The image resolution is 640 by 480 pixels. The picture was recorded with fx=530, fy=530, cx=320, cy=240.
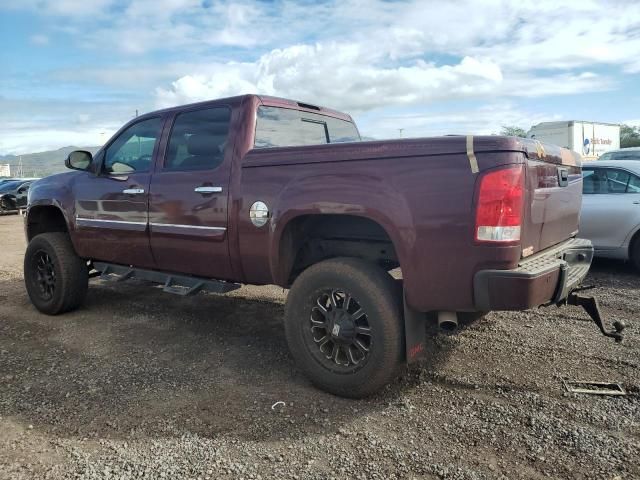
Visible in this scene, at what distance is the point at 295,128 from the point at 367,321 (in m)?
1.96

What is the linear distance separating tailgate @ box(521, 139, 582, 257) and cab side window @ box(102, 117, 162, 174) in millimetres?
3168

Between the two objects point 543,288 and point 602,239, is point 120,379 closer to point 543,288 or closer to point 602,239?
point 543,288

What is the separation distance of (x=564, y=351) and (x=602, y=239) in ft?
11.1

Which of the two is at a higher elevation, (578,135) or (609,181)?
(578,135)

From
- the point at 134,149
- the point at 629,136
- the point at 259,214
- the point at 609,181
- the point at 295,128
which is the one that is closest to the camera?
the point at 259,214

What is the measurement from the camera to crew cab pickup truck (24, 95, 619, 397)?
2891 millimetres

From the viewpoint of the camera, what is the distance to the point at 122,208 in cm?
480

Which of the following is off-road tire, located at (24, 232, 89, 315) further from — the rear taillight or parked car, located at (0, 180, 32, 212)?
parked car, located at (0, 180, 32, 212)

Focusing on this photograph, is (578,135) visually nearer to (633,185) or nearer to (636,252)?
(633,185)

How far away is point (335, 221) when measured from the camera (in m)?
3.75

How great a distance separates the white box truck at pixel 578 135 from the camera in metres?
22.5

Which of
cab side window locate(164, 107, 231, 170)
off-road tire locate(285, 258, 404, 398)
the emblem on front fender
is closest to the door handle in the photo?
cab side window locate(164, 107, 231, 170)

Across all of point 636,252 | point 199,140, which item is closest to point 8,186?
point 199,140

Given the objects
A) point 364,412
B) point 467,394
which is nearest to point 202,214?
point 364,412
